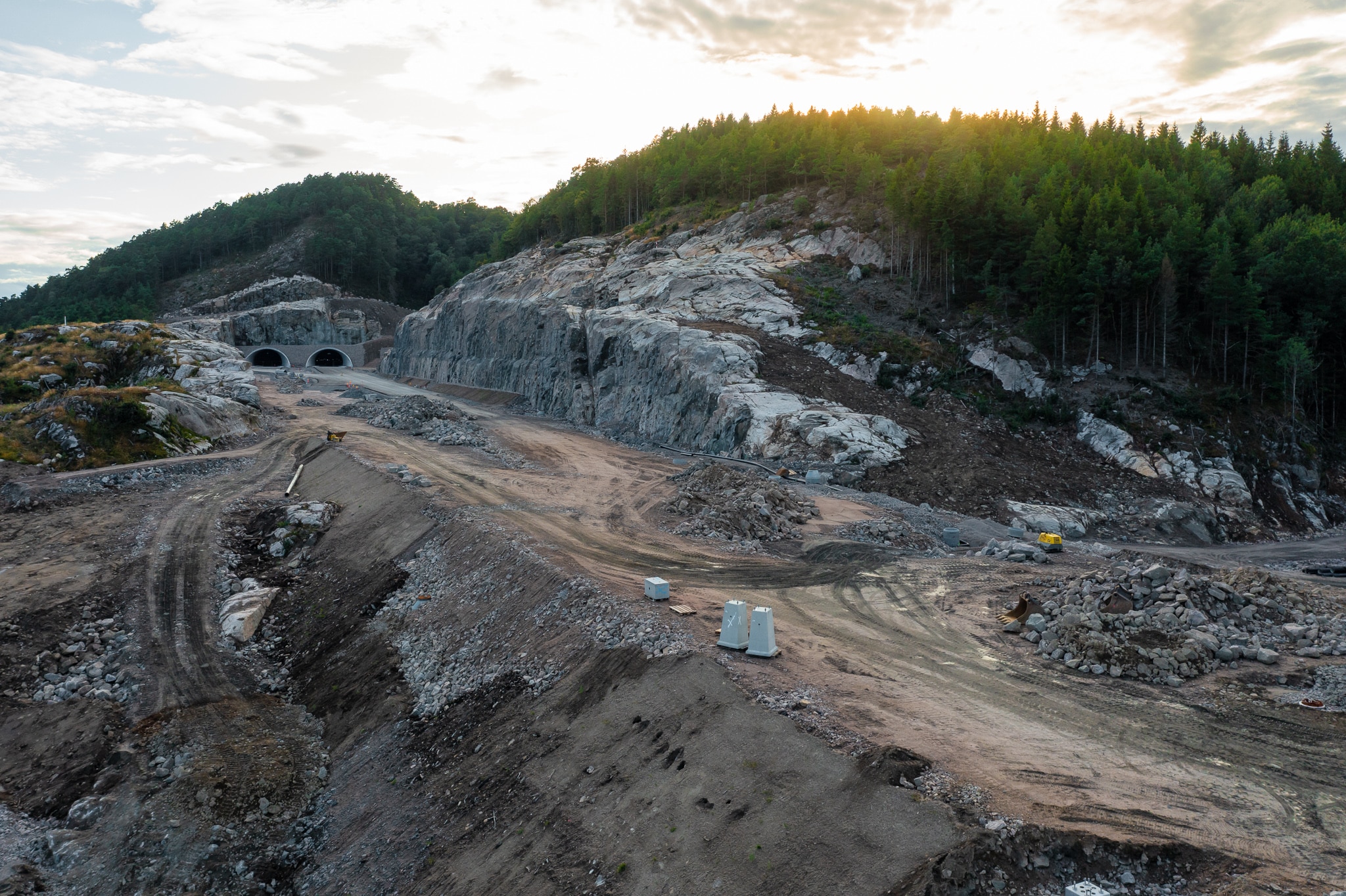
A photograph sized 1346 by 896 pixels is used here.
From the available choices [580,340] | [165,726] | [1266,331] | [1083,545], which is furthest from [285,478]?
[1266,331]

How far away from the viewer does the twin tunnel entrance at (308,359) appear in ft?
286

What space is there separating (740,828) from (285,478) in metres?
30.2

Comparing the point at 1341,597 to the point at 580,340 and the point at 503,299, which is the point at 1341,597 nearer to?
the point at 580,340

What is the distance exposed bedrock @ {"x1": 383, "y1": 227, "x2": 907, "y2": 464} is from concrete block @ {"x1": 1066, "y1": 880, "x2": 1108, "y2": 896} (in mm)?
28798

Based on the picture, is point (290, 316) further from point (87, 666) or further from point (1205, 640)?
point (1205, 640)

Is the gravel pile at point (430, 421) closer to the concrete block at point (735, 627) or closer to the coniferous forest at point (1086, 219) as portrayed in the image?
the concrete block at point (735, 627)

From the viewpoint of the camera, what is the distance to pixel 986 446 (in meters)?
37.7

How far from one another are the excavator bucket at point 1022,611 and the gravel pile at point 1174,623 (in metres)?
0.22

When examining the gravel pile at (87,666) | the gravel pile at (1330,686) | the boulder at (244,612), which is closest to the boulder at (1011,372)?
the gravel pile at (1330,686)

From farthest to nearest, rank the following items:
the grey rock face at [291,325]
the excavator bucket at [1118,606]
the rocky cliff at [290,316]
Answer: the rocky cliff at [290,316]
the grey rock face at [291,325]
the excavator bucket at [1118,606]

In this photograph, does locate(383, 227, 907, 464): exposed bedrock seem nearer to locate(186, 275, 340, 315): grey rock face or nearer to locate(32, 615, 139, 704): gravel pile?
locate(186, 275, 340, 315): grey rock face

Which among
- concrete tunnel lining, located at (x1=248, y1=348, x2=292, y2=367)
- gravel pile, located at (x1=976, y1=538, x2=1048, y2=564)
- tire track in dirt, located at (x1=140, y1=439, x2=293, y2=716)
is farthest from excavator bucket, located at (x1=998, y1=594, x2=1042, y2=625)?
concrete tunnel lining, located at (x1=248, y1=348, x2=292, y2=367)

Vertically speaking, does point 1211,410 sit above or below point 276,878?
above

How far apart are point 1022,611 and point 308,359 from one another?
8929 cm
